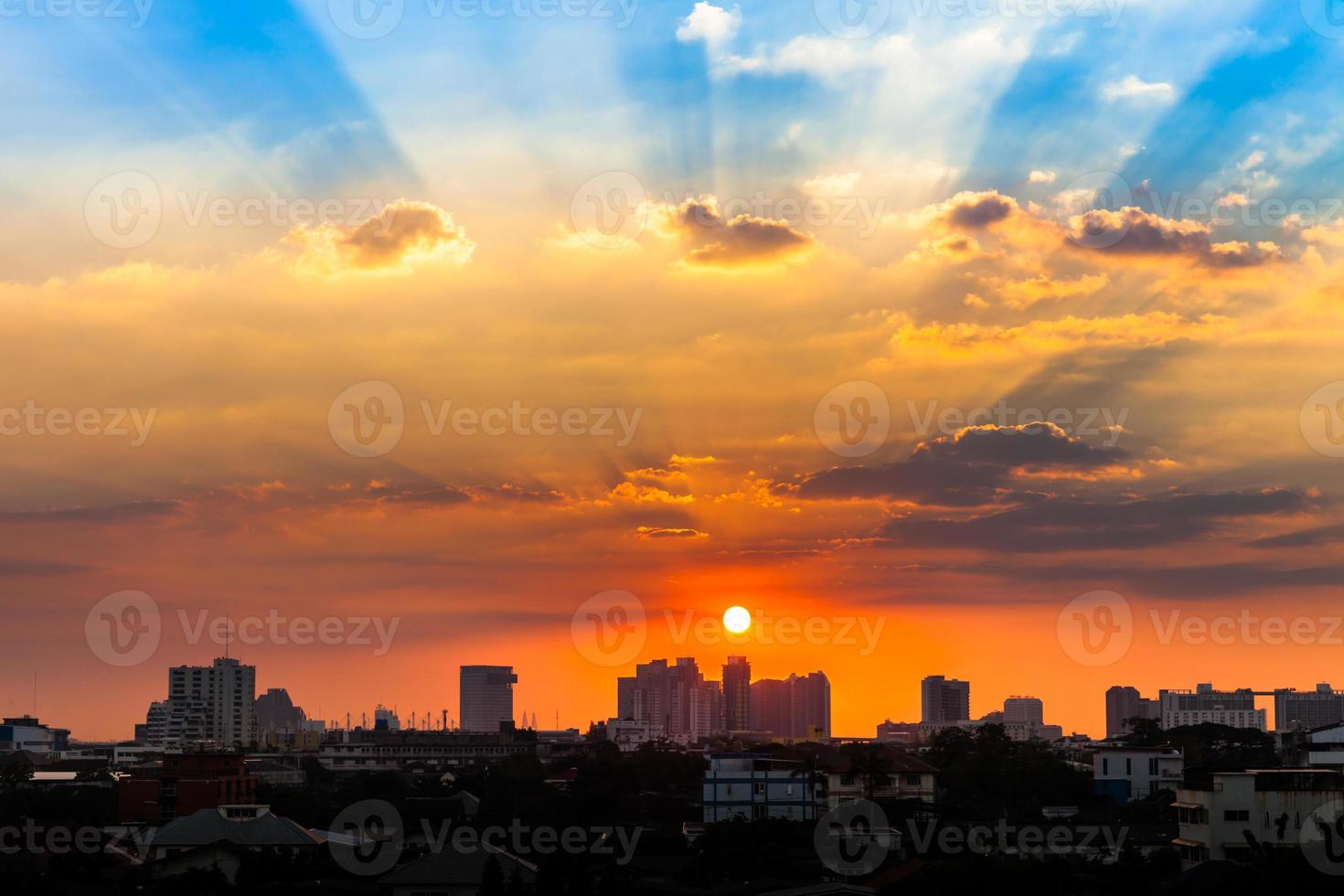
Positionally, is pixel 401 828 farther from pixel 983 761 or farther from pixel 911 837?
pixel 983 761

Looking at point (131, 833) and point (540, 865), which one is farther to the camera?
point (131, 833)

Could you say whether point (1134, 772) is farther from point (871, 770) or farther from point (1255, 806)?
point (1255, 806)

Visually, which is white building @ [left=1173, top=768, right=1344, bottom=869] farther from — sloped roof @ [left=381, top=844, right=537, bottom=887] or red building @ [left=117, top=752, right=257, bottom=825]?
red building @ [left=117, top=752, right=257, bottom=825]

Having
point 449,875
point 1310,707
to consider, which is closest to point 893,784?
point 449,875

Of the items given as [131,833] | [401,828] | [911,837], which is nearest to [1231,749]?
[911,837]

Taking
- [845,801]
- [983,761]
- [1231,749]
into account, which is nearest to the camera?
[845,801]

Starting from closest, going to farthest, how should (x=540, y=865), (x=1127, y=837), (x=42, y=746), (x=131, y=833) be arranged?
(x=540, y=865) < (x=1127, y=837) < (x=131, y=833) < (x=42, y=746)
